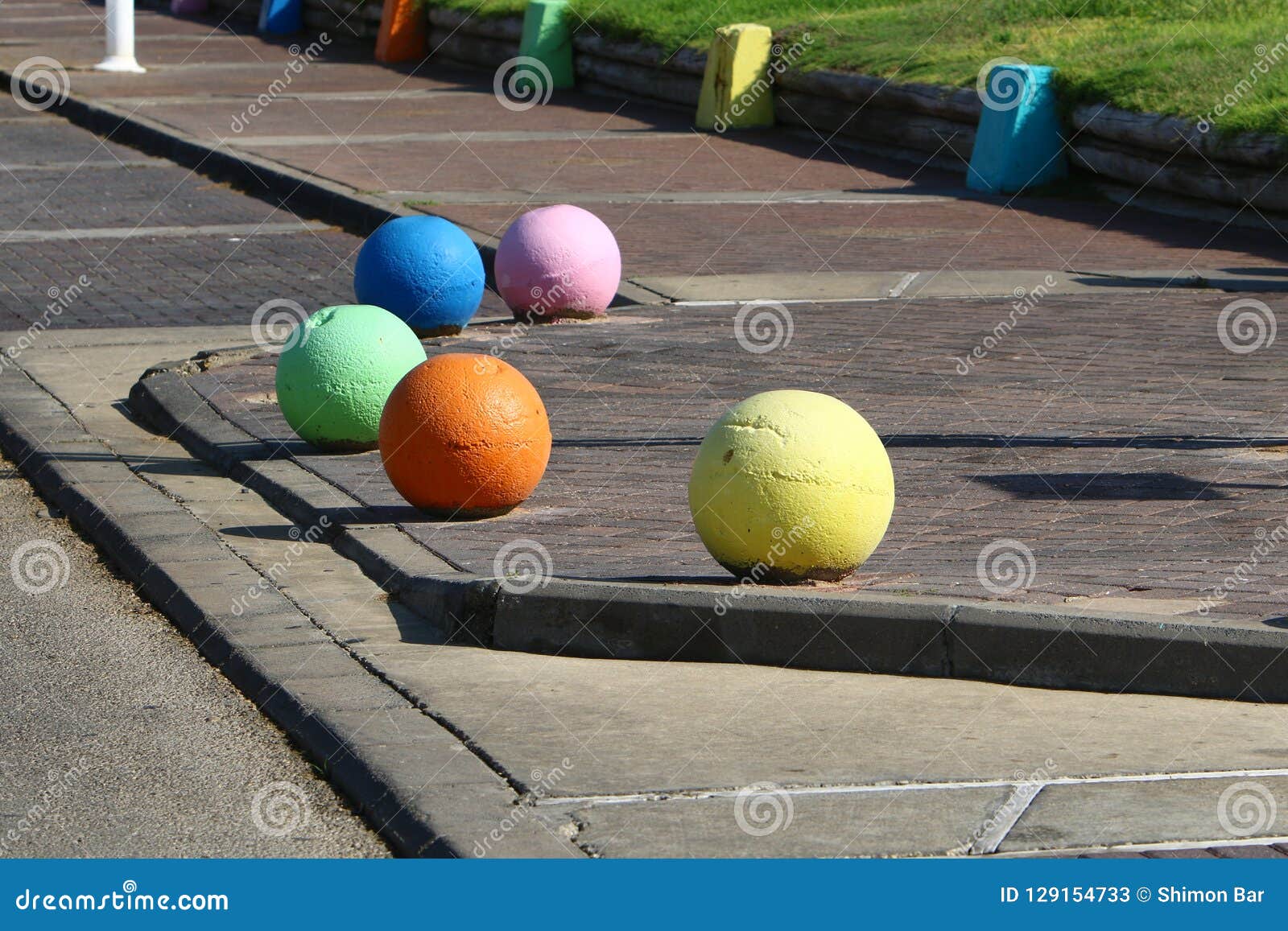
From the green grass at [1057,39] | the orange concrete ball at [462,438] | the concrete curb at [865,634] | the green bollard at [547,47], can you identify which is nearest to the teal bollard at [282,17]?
the green bollard at [547,47]

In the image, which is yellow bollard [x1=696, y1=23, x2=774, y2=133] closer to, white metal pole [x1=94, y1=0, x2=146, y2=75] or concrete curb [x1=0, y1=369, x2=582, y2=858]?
white metal pole [x1=94, y1=0, x2=146, y2=75]

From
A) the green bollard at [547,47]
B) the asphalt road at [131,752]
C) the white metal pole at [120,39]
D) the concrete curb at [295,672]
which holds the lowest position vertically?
the asphalt road at [131,752]

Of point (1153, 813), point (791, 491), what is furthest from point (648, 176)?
point (1153, 813)

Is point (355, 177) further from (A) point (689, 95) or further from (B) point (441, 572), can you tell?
(B) point (441, 572)

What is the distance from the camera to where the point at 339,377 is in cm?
796

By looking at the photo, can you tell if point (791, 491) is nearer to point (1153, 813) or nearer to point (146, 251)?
point (1153, 813)

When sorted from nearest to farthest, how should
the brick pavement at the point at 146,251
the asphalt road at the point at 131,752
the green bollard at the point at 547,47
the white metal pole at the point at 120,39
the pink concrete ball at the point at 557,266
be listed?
1. the asphalt road at the point at 131,752
2. the pink concrete ball at the point at 557,266
3. the brick pavement at the point at 146,251
4. the green bollard at the point at 547,47
5. the white metal pole at the point at 120,39

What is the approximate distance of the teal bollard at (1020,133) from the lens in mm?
16141

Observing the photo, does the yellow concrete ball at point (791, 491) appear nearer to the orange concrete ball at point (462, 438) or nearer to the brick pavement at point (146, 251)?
the orange concrete ball at point (462, 438)

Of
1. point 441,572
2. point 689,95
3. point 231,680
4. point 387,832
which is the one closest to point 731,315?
point 441,572

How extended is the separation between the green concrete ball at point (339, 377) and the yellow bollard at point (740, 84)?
12.3 m

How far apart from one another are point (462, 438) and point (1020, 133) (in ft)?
34.2

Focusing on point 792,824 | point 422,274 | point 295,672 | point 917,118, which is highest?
point 917,118

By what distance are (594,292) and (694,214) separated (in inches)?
165
